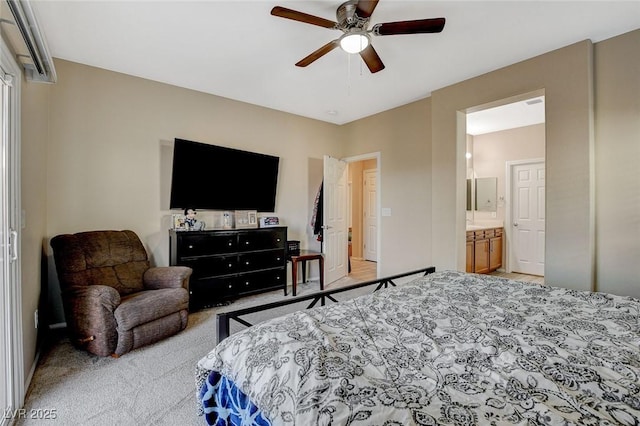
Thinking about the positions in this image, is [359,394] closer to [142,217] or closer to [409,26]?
[409,26]

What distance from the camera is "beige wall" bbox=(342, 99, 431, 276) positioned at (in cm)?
421

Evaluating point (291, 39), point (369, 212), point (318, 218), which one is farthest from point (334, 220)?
point (291, 39)

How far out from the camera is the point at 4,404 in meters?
Answer: 1.73

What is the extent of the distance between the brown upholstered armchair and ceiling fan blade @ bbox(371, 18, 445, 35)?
2.72 m

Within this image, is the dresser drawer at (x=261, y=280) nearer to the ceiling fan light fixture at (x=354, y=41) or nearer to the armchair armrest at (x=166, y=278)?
the armchair armrest at (x=166, y=278)

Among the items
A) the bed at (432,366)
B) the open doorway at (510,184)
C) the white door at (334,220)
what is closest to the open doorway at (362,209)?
the white door at (334,220)

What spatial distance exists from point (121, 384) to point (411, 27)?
3.09 meters

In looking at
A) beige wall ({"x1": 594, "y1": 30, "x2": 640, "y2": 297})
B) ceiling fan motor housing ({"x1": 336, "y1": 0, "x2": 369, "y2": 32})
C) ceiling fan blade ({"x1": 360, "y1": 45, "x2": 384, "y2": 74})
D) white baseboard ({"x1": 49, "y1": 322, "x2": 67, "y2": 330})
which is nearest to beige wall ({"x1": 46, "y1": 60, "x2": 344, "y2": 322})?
white baseboard ({"x1": 49, "y1": 322, "x2": 67, "y2": 330})

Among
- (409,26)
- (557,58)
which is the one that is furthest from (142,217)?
(557,58)

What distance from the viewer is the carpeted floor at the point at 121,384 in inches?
70.3

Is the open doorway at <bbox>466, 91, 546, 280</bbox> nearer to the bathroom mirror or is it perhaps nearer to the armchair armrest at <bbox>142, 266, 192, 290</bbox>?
the bathroom mirror

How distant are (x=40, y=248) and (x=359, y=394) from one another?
10.4 feet

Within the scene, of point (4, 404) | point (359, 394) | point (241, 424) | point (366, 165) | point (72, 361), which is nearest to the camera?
point (359, 394)

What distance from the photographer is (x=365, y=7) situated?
1944mm
